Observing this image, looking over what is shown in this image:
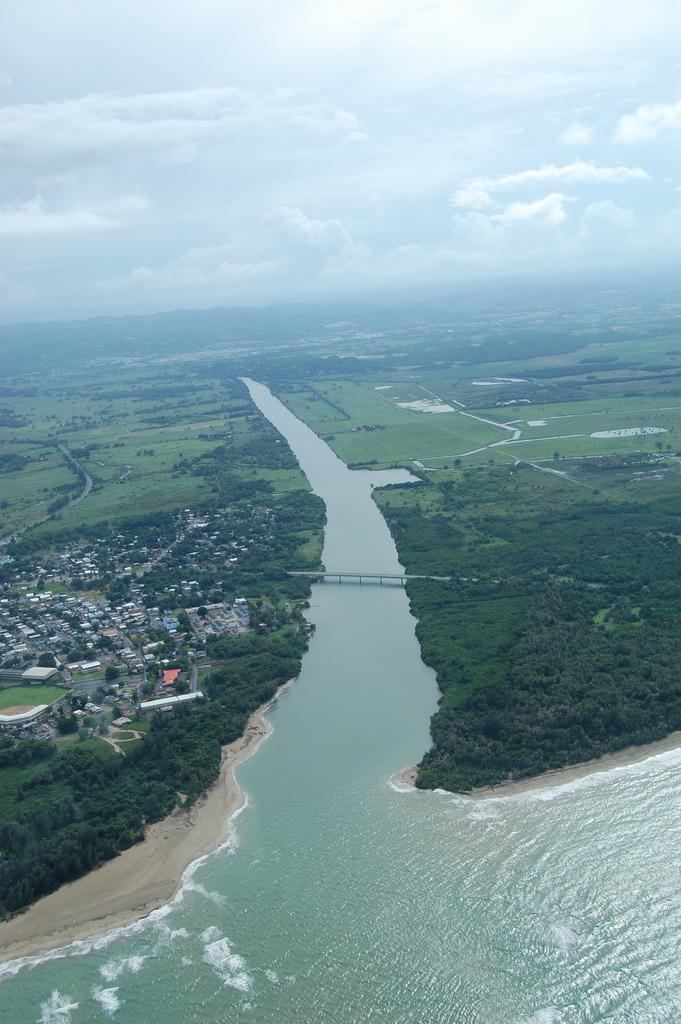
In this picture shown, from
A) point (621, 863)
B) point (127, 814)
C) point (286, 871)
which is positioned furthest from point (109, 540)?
point (621, 863)

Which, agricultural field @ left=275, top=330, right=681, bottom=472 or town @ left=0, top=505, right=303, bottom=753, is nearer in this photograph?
town @ left=0, top=505, right=303, bottom=753

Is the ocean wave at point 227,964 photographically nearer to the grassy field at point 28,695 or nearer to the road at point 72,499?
the grassy field at point 28,695

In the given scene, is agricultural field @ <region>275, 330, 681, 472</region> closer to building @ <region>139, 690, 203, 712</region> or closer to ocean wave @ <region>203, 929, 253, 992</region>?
building @ <region>139, 690, 203, 712</region>

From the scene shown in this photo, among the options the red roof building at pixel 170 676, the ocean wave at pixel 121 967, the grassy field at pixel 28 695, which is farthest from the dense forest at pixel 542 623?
the grassy field at pixel 28 695

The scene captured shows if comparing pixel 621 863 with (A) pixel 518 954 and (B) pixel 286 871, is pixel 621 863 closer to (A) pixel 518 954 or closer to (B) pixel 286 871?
(A) pixel 518 954

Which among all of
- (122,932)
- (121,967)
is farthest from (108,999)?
(122,932)

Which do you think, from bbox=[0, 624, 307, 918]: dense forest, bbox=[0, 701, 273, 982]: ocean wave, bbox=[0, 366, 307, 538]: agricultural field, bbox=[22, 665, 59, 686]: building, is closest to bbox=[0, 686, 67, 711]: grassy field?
bbox=[22, 665, 59, 686]: building

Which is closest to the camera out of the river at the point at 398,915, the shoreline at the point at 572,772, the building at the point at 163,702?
the river at the point at 398,915

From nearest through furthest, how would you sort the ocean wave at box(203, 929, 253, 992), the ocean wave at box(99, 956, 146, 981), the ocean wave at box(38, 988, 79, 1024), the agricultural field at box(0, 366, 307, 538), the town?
the ocean wave at box(38, 988, 79, 1024) → the ocean wave at box(203, 929, 253, 992) → the ocean wave at box(99, 956, 146, 981) → the town → the agricultural field at box(0, 366, 307, 538)
